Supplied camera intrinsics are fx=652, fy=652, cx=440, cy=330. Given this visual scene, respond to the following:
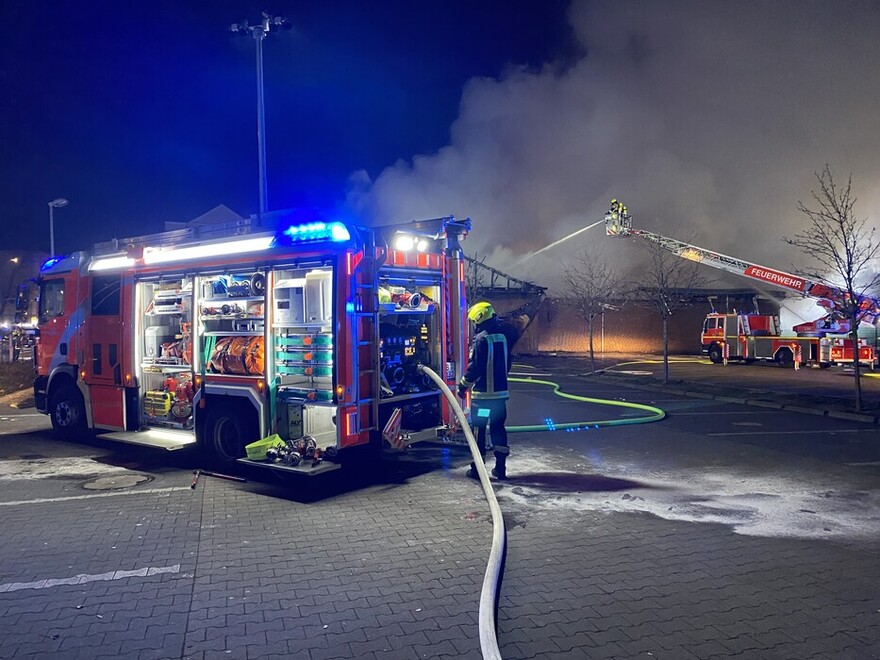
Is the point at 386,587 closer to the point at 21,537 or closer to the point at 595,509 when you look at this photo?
the point at 595,509

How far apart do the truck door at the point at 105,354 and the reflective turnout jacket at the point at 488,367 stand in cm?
509

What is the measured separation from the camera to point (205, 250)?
7996mm

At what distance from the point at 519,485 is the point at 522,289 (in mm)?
27611

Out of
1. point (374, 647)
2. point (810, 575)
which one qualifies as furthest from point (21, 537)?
point (810, 575)

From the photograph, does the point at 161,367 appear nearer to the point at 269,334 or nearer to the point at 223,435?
the point at 223,435

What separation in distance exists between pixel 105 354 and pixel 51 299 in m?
1.95

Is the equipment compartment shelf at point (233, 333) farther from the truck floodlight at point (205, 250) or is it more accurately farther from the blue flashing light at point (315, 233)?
the blue flashing light at point (315, 233)

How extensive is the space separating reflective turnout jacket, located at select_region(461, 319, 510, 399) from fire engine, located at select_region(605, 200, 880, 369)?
15.4 metres

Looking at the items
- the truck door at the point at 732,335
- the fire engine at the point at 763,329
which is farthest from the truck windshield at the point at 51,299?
the truck door at the point at 732,335

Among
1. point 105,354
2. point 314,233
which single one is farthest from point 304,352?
point 105,354

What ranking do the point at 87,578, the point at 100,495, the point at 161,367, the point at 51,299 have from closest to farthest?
the point at 87,578 < the point at 100,495 < the point at 161,367 < the point at 51,299

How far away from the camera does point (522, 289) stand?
34.3 meters

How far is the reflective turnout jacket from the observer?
737 centimetres

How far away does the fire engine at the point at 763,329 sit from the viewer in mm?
22344
